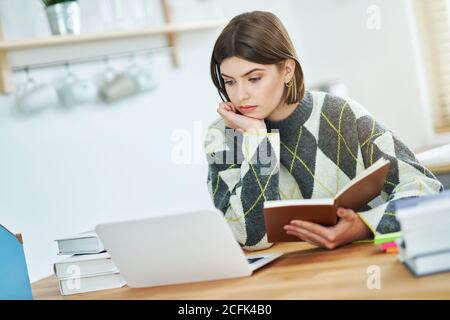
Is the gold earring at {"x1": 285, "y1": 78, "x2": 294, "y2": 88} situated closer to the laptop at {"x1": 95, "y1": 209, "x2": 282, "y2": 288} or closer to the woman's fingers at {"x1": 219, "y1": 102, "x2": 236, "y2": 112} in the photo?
the woman's fingers at {"x1": 219, "y1": 102, "x2": 236, "y2": 112}

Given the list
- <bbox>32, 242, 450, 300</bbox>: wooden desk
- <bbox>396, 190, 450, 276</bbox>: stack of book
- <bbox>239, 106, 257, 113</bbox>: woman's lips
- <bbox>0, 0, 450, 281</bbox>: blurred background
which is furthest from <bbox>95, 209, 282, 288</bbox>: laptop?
<bbox>0, 0, 450, 281</bbox>: blurred background

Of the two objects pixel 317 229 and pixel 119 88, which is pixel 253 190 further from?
pixel 119 88

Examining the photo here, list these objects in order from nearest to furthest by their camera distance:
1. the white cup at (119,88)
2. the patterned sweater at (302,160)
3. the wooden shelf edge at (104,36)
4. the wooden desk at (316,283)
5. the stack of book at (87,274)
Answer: the wooden desk at (316,283)
the stack of book at (87,274)
the patterned sweater at (302,160)
the wooden shelf edge at (104,36)
the white cup at (119,88)

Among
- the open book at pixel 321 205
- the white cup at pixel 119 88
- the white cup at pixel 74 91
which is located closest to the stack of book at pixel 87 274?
the open book at pixel 321 205

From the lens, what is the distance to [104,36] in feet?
8.62

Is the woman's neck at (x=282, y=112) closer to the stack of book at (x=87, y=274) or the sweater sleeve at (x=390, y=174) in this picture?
the sweater sleeve at (x=390, y=174)

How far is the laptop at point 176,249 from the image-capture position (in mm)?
1049

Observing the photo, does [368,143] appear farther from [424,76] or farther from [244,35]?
[424,76]

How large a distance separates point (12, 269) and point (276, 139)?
1.78 feet

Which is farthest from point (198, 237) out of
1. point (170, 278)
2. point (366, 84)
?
point (366, 84)

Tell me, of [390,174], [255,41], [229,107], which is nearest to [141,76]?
[229,107]

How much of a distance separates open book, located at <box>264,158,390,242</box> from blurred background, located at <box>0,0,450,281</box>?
0.81 meters

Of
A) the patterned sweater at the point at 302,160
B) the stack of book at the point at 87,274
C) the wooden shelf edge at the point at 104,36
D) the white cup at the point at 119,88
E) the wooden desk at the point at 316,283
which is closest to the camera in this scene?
the wooden desk at the point at 316,283

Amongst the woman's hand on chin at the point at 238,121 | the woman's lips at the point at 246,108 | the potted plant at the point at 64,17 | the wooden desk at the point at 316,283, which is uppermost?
the potted plant at the point at 64,17
